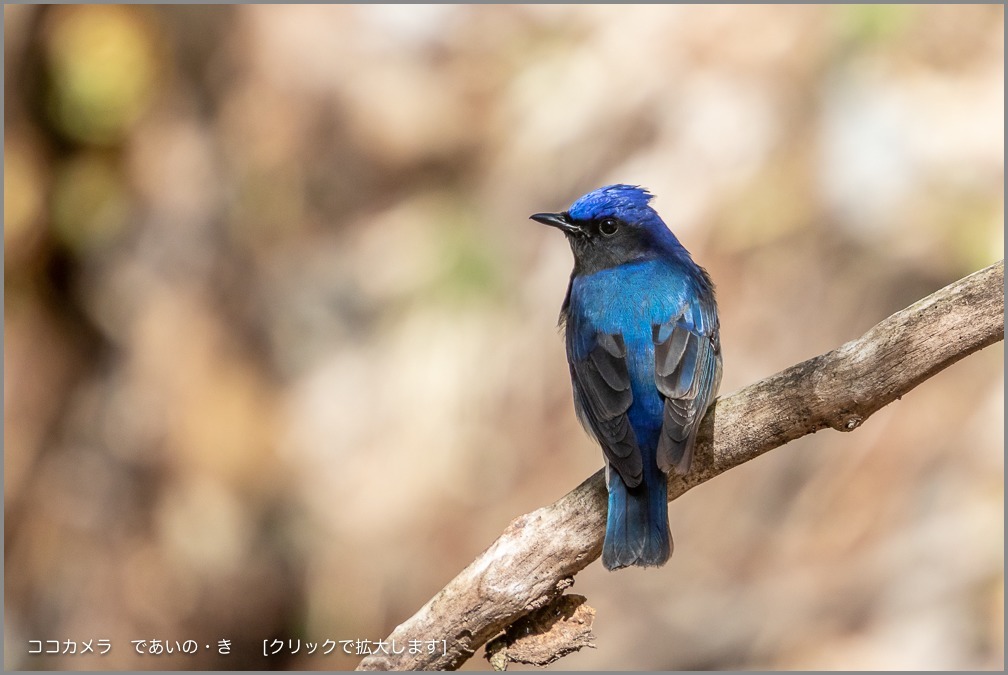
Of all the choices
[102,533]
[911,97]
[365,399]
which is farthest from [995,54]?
[102,533]

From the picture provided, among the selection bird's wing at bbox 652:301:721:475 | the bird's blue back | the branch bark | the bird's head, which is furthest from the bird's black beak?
the branch bark

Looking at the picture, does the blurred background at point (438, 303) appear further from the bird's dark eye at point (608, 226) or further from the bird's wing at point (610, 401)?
the bird's wing at point (610, 401)

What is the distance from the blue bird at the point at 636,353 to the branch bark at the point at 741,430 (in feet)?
0.38

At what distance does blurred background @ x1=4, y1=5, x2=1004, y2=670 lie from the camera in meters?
7.04

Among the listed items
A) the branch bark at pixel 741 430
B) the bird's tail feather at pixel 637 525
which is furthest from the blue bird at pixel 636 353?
the branch bark at pixel 741 430

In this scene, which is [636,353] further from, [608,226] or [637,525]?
[608,226]

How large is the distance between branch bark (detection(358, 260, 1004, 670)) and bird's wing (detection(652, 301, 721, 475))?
0.11 metres

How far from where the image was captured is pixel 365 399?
768cm

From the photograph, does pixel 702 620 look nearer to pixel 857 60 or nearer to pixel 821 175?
pixel 821 175

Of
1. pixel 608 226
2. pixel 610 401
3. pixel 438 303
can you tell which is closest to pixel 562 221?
pixel 608 226

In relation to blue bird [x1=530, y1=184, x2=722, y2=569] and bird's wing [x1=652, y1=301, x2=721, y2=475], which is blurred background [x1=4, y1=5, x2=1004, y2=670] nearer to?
blue bird [x1=530, y1=184, x2=722, y2=569]

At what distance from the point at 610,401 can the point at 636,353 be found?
0.24 metres

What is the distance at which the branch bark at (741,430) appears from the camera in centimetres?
313

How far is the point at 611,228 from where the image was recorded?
465cm
